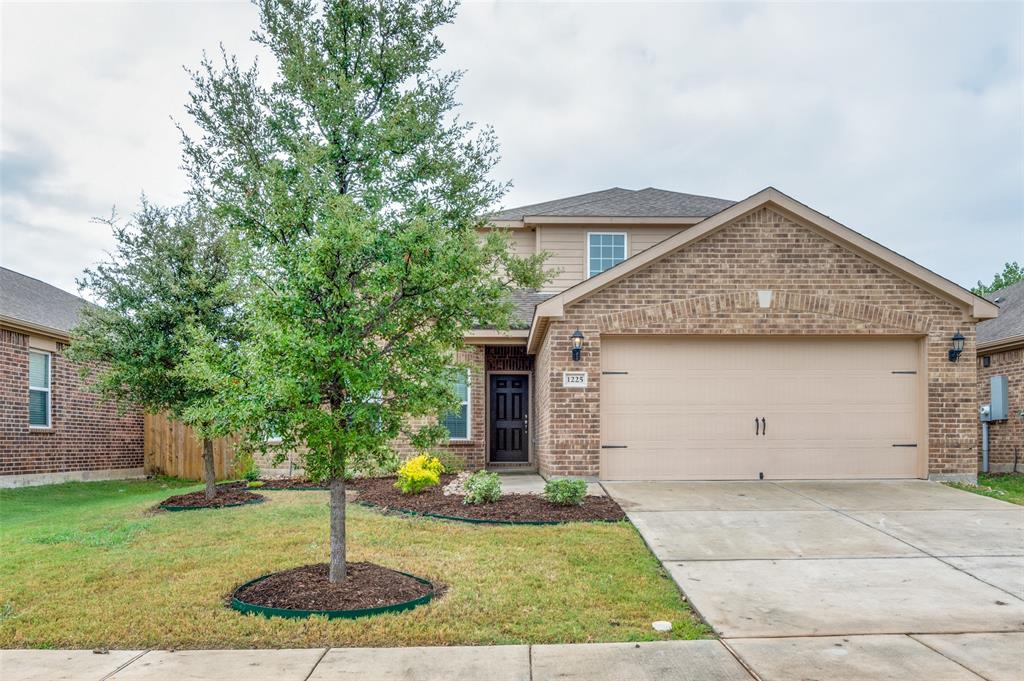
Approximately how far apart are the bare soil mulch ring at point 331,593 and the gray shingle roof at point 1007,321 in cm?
1367

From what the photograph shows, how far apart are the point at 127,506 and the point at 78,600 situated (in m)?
6.23

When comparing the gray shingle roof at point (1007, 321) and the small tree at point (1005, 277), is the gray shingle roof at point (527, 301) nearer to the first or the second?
the gray shingle roof at point (1007, 321)

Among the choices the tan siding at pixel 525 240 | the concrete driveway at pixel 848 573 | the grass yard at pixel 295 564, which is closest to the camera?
the concrete driveway at pixel 848 573

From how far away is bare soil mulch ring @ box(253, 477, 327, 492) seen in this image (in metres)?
13.5

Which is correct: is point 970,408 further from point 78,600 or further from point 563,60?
point 78,600

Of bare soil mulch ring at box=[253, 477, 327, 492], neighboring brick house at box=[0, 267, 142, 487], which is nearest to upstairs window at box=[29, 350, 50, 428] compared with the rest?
neighboring brick house at box=[0, 267, 142, 487]

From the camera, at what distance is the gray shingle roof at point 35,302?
15.1 m

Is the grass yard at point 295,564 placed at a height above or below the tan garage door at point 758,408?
below

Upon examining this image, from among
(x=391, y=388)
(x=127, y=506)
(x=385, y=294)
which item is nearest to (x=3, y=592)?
(x=391, y=388)

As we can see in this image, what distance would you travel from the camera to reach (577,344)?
11.7m

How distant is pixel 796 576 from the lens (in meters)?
6.48

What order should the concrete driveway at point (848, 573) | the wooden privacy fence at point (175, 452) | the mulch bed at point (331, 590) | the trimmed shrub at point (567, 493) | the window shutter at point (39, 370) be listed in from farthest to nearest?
the wooden privacy fence at point (175, 452) < the window shutter at point (39, 370) < the trimmed shrub at point (567, 493) < the mulch bed at point (331, 590) < the concrete driveway at point (848, 573)

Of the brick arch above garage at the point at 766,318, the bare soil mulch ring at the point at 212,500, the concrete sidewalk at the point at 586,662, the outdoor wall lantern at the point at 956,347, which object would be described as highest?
the brick arch above garage at the point at 766,318

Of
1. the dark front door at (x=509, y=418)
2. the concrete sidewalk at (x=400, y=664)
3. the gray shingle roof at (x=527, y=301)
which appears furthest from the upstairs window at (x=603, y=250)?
the concrete sidewalk at (x=400, y=664)
